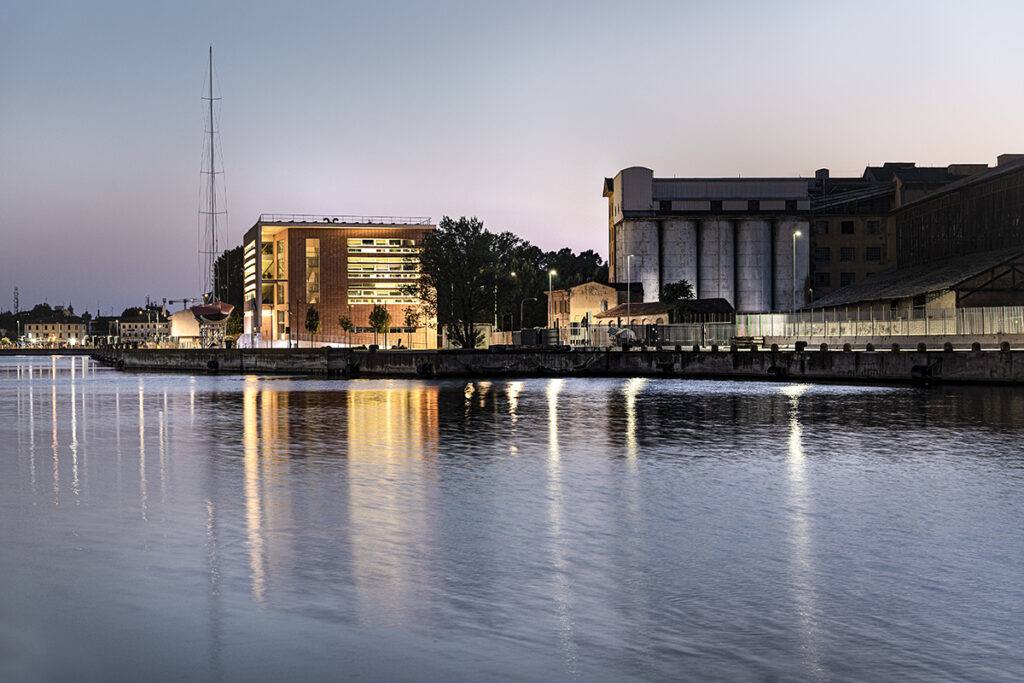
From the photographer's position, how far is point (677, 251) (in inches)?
5586

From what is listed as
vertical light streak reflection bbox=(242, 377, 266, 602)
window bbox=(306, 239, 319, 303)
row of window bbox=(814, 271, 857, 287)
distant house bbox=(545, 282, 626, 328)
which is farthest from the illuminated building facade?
vertical light streak reflection bbox=(242, 377, 266, 602)

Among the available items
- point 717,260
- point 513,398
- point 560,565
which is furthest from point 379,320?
point 560,565

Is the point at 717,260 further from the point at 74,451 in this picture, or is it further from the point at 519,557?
the point at 519,557

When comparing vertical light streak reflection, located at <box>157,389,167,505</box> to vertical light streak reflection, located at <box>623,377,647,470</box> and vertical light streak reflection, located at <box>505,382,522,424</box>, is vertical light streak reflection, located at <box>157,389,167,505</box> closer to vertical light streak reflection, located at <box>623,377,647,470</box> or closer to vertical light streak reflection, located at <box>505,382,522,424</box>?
vertical light streak reflection, located at <box>623,377,647,470</box>

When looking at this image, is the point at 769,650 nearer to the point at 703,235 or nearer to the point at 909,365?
the point at 909,365

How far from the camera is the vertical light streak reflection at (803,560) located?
10.6 m

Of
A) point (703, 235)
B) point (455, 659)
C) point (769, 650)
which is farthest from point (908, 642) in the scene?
point (703, 235)

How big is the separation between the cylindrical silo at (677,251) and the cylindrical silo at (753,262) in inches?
311

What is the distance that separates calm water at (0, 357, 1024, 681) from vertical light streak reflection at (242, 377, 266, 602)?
11cm

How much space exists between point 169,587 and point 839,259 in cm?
14427

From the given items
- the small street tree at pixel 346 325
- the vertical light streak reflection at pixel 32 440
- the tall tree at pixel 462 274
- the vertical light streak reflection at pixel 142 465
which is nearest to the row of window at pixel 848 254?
the tall tree at pixel 462 274

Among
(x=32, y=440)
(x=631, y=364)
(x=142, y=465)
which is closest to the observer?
(x=142, y=465)

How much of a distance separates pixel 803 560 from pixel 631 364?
7052cm

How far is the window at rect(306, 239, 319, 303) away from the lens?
16625 cm
